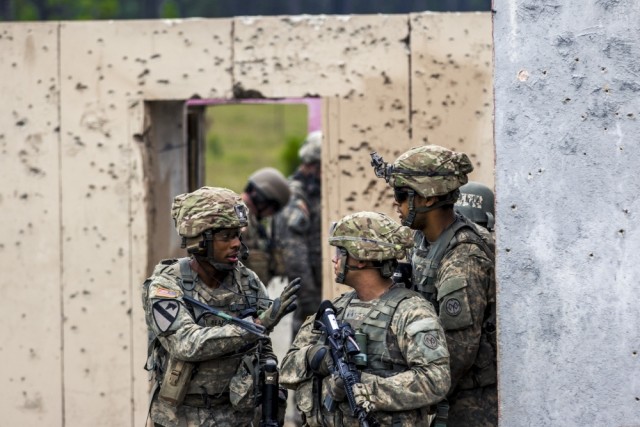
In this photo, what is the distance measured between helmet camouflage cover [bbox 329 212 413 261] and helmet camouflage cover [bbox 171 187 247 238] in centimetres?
66

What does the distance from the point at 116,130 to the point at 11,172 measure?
2.53 ft

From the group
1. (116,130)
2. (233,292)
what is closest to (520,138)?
(233,292)

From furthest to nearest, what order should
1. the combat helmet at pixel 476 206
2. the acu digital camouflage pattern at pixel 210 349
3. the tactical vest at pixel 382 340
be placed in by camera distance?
the combat helmet at pixel 476 206 < the acu digital camouflage pattern at pixel 210 349 < the tactical vest at pixel 382 340

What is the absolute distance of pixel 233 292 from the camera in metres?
5.69

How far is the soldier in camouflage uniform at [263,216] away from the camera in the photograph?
9.79 metres

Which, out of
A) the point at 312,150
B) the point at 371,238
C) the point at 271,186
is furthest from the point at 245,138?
the point at 371,238

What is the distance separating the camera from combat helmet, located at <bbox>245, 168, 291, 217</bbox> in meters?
9.77

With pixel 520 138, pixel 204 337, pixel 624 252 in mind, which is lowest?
pixel 204 337

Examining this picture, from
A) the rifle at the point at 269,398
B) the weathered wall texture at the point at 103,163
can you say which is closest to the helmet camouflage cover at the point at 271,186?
the weathered wall texture at the point at 103,163

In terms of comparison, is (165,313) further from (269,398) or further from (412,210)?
(412,210)

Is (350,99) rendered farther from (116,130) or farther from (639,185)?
(639,185)

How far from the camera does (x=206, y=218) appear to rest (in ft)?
18.2

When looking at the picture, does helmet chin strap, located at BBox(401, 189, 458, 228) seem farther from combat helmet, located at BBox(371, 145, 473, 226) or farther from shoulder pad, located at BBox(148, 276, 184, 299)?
shoulder pad, located at BBox(148, 276, 184, 299)

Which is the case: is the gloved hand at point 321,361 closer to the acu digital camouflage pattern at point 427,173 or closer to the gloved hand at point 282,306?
the gloved hand at point 282,306
